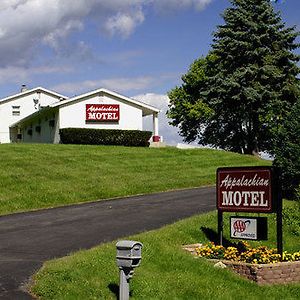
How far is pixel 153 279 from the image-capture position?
10250 mm

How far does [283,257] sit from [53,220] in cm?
813

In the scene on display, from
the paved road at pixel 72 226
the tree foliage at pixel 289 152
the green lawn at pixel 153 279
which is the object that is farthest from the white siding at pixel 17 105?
the green lawn at pixel 153 279

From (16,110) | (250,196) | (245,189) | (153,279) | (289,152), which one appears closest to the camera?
(153,279)

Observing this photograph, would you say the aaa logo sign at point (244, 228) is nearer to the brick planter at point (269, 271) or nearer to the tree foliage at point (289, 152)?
the brick planter at point (269, 271)

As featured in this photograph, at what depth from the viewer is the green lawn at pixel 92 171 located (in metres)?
24.2

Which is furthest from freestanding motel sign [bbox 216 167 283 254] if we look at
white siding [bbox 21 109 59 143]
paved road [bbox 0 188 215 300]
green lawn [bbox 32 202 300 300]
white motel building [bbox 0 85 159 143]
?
white siding [bbox 21 109 59 143]

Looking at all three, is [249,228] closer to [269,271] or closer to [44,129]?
[269,271]

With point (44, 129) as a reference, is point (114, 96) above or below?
above

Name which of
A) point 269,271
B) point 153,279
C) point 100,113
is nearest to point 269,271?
point 269,271

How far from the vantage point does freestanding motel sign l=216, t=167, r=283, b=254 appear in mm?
12945

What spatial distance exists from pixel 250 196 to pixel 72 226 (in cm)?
562

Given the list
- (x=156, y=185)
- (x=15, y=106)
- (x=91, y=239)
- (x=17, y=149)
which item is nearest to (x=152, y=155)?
(x=17, y=149)

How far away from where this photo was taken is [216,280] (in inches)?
427

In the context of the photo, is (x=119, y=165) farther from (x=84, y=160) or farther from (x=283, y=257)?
(x=283, y=257)
